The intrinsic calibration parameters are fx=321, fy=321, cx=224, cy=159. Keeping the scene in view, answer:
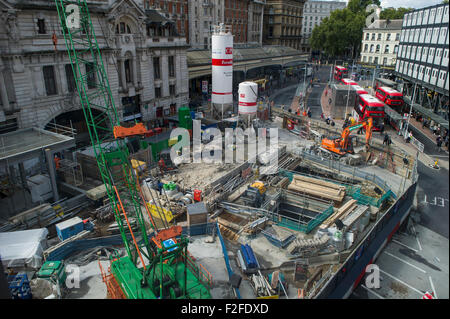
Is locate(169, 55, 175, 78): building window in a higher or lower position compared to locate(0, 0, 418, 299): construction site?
higher

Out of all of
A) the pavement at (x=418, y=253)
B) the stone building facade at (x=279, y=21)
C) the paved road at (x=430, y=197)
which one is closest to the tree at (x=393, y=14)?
the stone building facade at (x=279, y=21)

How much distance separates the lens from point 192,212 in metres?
21.6

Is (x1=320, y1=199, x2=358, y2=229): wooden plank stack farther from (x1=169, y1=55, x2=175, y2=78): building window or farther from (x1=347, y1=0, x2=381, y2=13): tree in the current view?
(x1=347, y1=0, x2=381, y2=13): tree

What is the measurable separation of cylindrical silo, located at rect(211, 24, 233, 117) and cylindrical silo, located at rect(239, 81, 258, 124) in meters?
2.20

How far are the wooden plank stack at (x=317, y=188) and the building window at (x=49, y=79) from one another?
28.5 meters

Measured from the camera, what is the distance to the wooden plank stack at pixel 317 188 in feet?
94.2

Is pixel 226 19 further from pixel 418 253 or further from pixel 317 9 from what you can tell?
pixel 317 9

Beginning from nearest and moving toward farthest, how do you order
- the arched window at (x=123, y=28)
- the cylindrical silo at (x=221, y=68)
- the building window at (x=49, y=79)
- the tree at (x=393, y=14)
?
the building window at (x=49, y=79)
the arched window at (x=123, y=28)
the cylindrical silo at (x=221, y=68)
the tree at (x=393, y=14)

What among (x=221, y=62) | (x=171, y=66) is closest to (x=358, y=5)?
(x=171, y=66)

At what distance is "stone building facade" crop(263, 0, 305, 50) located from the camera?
116938mm

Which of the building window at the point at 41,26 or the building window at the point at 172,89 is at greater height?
the building window at the point at 41,26

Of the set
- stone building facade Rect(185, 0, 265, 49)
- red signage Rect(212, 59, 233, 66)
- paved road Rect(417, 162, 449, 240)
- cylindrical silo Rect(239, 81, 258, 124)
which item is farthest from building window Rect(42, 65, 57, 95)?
stone building facade Rect(185, 0, 265, 49)

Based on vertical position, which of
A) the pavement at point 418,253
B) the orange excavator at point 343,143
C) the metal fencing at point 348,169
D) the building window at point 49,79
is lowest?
the pavement at point 418,253

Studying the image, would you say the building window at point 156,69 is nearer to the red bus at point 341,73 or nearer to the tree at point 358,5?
the red bus at point 341,73
